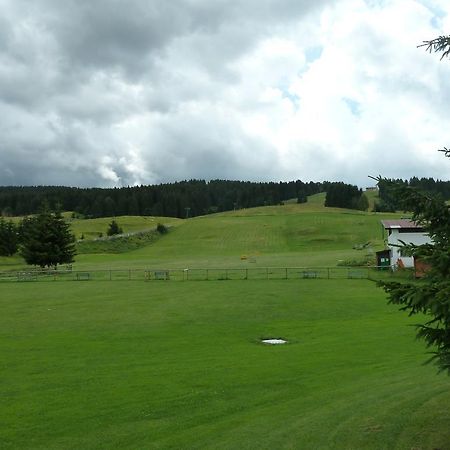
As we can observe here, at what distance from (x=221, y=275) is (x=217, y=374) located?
114 feet

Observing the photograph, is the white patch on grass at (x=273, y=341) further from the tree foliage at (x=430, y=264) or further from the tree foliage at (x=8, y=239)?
the tree foliage at (x=8, y=239)

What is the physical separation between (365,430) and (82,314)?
23.1 meters

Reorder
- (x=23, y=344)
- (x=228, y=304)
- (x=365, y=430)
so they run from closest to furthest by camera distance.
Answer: (x=365, y=430) → (x=23, y=344) → (x=228, y=304)

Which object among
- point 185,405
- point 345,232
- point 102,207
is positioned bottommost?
point 185,405

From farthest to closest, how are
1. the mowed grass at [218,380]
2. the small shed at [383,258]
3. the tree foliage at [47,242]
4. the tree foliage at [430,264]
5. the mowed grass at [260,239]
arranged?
the mowed grass at [260,239] → the tree foliage at [47,242] → the small shed at [383,258] → the mowed grass at [218,380] → the tree foliage at [430,264]

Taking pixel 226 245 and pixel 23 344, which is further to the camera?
pixel 226 245

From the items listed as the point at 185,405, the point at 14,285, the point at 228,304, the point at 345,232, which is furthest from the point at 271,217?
the point at 185,405

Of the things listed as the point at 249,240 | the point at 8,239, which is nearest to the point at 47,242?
the point at 8,239

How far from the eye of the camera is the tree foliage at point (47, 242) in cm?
6662

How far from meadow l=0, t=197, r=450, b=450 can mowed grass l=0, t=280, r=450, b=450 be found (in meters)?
0.05

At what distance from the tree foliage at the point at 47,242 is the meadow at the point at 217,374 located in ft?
95.1

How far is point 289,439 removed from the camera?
1059 cm

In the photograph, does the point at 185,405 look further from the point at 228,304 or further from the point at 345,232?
the point at 345,232

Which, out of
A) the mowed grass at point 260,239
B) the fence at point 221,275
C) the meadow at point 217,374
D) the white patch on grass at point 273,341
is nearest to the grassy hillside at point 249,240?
the mowed grass at point 260,239
